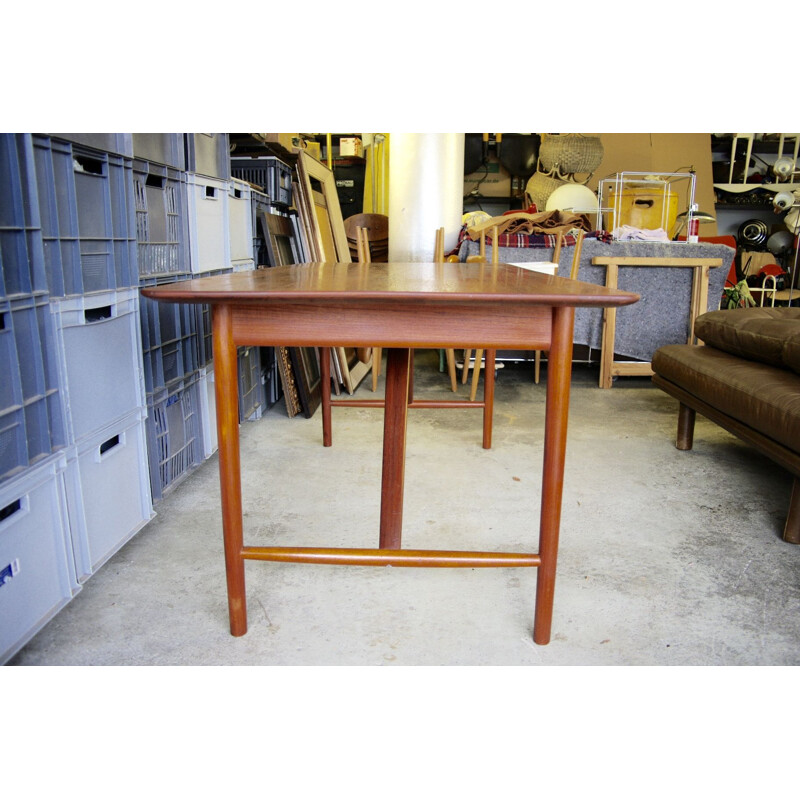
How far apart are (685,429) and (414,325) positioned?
1.93 meters

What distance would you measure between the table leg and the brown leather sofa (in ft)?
3.50

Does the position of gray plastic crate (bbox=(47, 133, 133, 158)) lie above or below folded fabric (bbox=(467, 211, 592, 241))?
above

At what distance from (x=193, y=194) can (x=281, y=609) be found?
4.87 ft

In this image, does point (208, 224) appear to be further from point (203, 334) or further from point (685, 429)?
point (685, 429)

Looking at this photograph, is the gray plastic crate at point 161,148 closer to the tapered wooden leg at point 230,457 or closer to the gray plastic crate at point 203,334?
the gray plastic crate at point 203,334

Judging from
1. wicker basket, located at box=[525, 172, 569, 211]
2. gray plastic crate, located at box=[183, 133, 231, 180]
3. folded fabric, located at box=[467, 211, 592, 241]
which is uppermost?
wicker basket, located at box=[525, 172, 569, 211]

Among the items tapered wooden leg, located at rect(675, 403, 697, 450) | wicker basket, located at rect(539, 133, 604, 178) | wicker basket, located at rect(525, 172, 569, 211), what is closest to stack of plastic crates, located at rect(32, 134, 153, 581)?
tapered wooden leg, located at rect(675, 403, 697, 450)

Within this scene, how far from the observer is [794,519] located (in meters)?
1.92

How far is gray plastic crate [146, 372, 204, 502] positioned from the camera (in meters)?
2.04

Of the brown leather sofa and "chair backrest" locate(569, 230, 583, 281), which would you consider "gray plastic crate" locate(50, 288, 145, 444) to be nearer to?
the brown leather sofa

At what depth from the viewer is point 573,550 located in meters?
1.90

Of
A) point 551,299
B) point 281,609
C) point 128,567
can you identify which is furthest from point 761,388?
point 128,567

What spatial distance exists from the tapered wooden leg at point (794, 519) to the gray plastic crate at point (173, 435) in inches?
73.2

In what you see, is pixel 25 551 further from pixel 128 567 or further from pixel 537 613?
pixel 537 613
